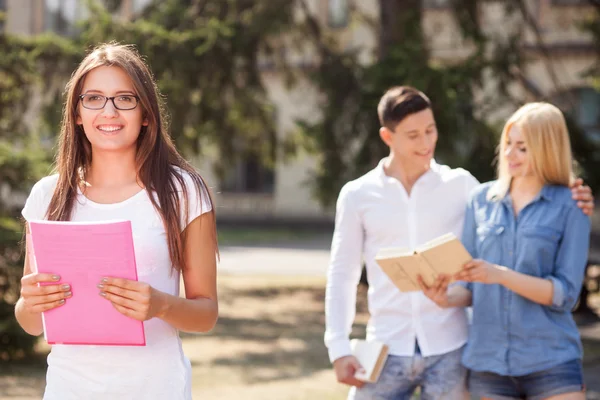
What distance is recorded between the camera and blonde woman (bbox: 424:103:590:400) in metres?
3.75

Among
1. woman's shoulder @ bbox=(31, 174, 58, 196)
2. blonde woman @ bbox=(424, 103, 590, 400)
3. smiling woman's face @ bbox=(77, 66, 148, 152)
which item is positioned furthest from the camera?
blonde woman @ bbox=(424, 103, 590, 400)

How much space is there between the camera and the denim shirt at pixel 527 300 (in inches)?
149

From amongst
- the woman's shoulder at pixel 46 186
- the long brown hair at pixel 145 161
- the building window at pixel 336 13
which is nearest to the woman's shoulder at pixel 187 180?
the long brown hair at pixel 145 161

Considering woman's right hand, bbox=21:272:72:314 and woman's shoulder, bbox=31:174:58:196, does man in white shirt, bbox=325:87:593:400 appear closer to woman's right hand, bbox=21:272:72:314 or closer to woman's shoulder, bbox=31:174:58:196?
woman's shoulder, bbox=31:174:58:196

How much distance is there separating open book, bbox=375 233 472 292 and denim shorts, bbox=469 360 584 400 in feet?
1.53

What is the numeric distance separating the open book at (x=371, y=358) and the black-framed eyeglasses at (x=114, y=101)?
1637 millimetres

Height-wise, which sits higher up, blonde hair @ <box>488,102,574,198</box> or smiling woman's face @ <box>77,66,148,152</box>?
smiling woman's face @ <box>77,66,148,152</box>

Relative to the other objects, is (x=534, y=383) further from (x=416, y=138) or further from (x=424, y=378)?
(x=416, y=138)

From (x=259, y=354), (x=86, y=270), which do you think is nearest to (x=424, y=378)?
(x=86, y=270)

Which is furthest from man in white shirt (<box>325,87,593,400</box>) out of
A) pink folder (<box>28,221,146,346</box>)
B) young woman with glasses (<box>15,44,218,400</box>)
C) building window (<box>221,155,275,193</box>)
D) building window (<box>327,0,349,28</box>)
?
building window (<box>221,155,275,193</box>)

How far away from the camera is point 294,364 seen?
31.2 ft

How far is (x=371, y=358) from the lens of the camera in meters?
3.99

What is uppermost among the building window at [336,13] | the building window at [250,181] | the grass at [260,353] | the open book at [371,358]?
the building window at [336,13]

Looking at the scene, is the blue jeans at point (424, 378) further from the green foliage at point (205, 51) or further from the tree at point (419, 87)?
the green foliage at point (205, 51)
